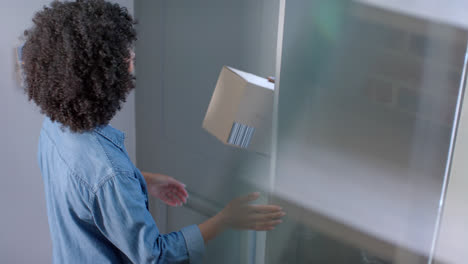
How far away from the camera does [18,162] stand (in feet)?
5.37

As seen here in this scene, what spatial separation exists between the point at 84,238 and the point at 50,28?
49cm

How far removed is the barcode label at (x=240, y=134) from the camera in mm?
1121

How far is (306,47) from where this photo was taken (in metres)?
0.99

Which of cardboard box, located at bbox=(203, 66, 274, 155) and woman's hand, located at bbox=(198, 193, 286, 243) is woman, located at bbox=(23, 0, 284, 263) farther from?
cardboard box, located at bbox=(203, 66, 274, 155)

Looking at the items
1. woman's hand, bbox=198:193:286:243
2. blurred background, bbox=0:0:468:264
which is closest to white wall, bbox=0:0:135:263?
blurred background, bbox=0:0:468:264

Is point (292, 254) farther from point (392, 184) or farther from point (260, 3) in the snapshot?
point (260, 3)

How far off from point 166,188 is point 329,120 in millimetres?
615

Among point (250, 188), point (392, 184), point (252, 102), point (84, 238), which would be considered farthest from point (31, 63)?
point (392, 184)

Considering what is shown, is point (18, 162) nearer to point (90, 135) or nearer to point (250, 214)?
point (90, 135)

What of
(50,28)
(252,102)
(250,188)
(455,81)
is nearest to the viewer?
(455,81)

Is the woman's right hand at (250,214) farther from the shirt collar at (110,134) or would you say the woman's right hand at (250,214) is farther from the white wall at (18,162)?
the white wall at (18,162)

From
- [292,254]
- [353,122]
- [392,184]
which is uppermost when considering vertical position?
[353,122]

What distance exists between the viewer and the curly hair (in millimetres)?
873

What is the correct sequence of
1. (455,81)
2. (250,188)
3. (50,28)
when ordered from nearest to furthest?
(455,81), (50,28), (250,188)
